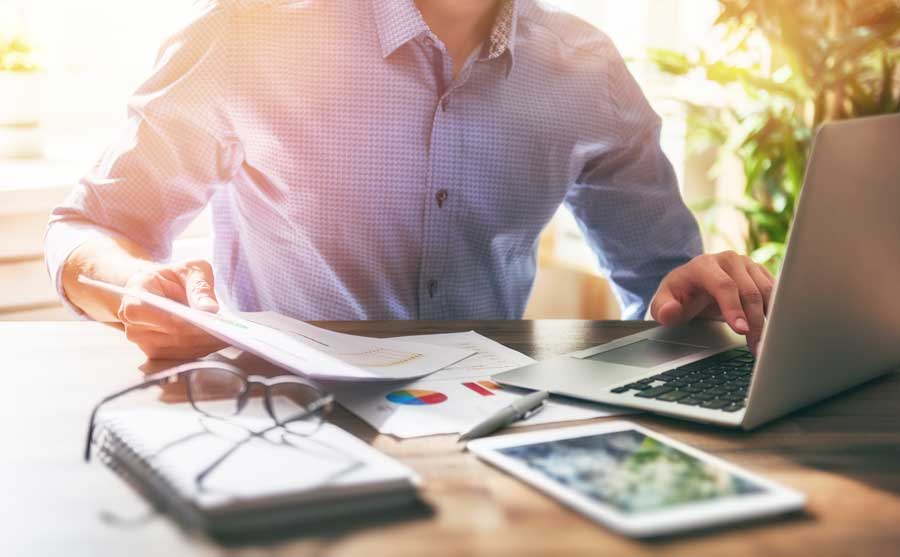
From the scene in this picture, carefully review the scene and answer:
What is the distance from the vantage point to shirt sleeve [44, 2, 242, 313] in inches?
49.3

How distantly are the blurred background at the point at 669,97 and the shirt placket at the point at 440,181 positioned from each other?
942mm

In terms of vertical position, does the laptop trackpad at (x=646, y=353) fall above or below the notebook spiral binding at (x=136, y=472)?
below

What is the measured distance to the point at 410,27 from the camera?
1.30m

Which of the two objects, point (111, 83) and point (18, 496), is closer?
point (18, 496)

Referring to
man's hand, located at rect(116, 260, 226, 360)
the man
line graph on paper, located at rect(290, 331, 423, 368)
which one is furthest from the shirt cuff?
line graph on paper, located at rect(290, 331, 423, 368)

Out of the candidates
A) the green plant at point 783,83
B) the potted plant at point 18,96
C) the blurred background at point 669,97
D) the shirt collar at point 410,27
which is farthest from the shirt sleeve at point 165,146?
the potted plant at point 18,96

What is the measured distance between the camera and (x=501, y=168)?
1.41 meters

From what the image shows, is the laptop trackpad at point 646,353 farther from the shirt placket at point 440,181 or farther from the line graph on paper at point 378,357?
the shirt placket at point 440,181

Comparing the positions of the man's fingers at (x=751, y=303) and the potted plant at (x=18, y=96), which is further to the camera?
the potted plant at (x=18, y=96)

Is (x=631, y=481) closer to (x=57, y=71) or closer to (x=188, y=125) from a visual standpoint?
(x=188, y=125)

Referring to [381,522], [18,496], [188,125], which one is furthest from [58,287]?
[381,522]

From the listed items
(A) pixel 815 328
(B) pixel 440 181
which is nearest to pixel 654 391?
(A) pixel 815 328

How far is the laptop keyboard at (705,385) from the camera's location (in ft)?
2.68

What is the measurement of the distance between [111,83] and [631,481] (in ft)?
9.54
